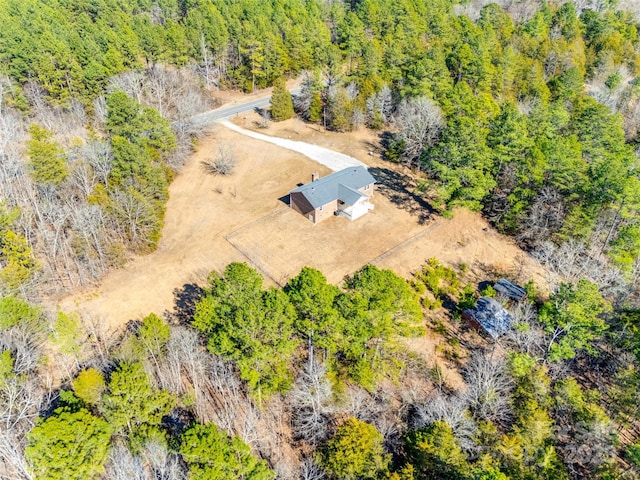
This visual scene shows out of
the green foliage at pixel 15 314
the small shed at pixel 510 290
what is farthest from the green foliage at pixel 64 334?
the small shed at pixel 510 290

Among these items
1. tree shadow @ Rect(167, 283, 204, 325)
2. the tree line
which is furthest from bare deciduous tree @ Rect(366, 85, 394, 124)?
the tree line

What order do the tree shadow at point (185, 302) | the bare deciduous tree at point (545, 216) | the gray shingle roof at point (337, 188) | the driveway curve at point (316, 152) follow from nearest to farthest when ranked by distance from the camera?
the tree shadow at point (185, 302) < the bare deciduous tree at point (545, 216) < the gray shingle roof at point (337, 188) < the driveway curve at point (316, 152)

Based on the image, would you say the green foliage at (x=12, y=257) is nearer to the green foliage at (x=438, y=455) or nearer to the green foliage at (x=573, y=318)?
the green foliage at (x=438, y=455)

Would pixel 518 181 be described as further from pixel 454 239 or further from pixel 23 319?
pixel 23 319

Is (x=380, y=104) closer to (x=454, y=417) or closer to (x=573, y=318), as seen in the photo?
(x=573, y=318)

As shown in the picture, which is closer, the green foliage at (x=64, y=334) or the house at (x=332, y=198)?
the green foliage at (x=64, y=334)

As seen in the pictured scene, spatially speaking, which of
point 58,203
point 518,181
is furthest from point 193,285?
point 518,181
